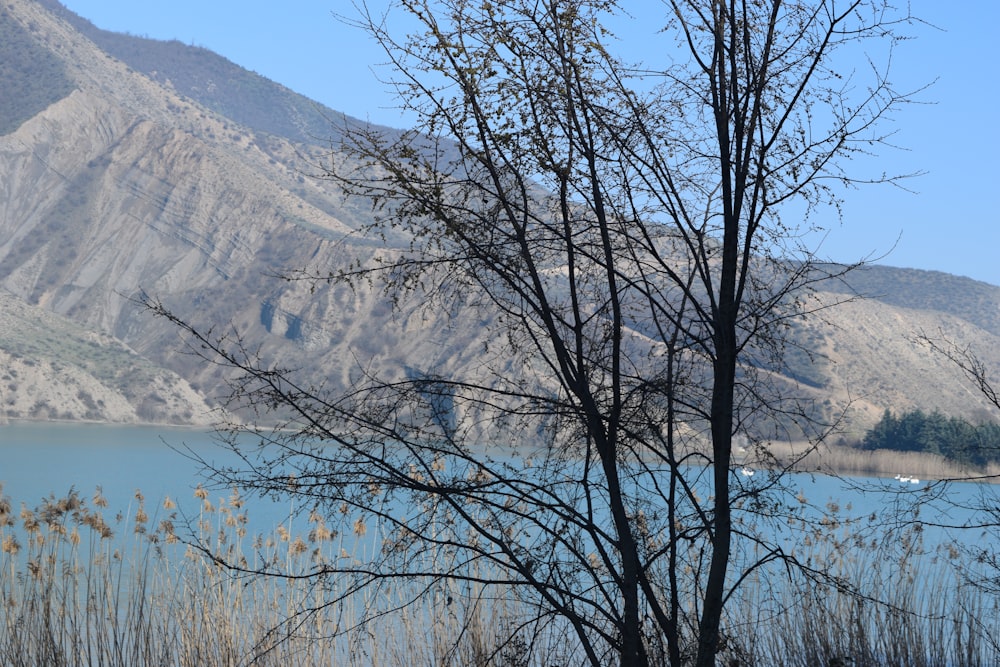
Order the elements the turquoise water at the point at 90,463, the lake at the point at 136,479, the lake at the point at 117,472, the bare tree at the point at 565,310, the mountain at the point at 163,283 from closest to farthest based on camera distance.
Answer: the bare tree at the point at 565,310 < the lake at the point at 136,479 < the lake at the point at 117,472 < the turquoise water at the point at 90,463 < the mountain at the point at 163,283

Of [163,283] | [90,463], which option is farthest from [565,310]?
[163,283]

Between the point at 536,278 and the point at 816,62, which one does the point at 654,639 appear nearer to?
the point at 536,278

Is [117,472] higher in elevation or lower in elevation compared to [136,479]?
lower

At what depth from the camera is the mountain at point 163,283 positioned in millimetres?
91938

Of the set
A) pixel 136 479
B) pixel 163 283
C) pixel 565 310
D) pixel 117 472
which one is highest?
pixel 565 310

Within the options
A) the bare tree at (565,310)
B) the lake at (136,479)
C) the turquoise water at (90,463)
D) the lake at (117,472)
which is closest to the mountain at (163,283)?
the turquoise water at (90,463)

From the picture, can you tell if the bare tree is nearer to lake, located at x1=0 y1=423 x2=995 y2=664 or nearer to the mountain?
lake, located at x1=0 y1=423 x2=995 y2=664

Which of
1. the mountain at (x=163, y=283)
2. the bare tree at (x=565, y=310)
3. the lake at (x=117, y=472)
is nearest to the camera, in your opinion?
the bare tree at (x=565, y=310)

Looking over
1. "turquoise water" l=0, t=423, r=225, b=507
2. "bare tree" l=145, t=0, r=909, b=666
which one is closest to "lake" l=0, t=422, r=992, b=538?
"turquoise water" l=0, t=423, r=225, b=507

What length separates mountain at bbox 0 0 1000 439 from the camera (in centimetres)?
9194

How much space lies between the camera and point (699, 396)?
5.90 meters

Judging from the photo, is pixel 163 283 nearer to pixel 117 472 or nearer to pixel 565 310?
pixel 117 472

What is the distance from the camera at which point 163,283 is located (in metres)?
130

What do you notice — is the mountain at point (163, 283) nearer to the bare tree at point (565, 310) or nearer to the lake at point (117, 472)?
the lake at point (117, 472)
